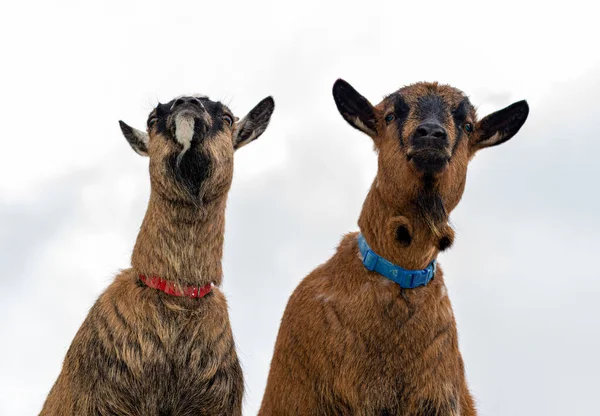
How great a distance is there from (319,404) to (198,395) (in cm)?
106

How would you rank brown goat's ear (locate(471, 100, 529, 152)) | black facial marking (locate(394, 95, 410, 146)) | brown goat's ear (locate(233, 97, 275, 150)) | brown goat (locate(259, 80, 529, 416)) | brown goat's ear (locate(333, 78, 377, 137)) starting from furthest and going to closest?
brown goat's ear (locate(233, 97, 275, 150)) < brown goat's ear (locate(471, 100, 529, 152)) < brown goat's ear (locate(333, 78, 377, 137)) < black facial marking (locate(394, 95, 410, 146)) < brown goat (locate(259, 80, 529, 416))

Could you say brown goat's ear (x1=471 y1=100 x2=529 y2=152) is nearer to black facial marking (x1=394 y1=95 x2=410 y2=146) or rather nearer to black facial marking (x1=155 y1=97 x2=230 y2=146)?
black facial marking (x1=394 y1=95 x2=410 y2=146)

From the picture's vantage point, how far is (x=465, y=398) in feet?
27.5

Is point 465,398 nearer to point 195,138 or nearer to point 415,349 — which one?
point 415,349

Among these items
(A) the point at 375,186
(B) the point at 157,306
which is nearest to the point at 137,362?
(B) the point at 157,306

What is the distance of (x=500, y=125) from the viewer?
8.34 meters

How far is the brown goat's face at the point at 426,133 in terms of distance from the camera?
294 inches

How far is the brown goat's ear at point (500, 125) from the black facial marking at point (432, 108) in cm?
56

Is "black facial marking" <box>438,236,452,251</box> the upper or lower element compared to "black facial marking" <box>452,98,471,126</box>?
lower

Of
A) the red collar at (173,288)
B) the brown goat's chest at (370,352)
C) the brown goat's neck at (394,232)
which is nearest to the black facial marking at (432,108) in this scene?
the brown goat's neck at (394,232)

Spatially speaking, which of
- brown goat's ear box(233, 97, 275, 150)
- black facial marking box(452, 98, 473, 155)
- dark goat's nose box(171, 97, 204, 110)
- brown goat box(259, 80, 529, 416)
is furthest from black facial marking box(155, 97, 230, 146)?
black facial marking box(452, 98, 473, 155)

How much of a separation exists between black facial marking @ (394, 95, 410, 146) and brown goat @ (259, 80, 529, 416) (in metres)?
0.01

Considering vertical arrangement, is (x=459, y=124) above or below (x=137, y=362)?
above

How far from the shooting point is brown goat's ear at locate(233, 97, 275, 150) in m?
8.64
